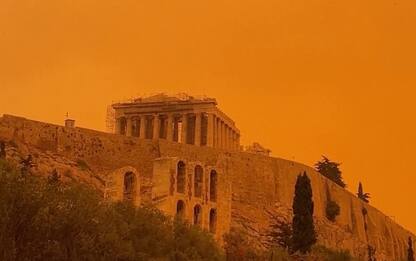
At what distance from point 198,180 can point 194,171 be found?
82 centimetres

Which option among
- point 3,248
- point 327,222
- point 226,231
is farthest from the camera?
point 327,222

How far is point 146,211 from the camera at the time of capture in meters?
40.5

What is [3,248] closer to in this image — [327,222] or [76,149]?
[76,149]

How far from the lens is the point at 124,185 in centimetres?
4706

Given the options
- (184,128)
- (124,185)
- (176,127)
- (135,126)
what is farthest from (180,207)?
(135,126)

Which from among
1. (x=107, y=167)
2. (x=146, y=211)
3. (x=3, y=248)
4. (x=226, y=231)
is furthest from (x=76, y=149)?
(x=3, y=248)

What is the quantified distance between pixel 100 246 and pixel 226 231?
16.9m

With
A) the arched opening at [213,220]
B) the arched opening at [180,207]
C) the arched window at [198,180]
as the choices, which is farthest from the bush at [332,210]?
the arched opening at [180,207]

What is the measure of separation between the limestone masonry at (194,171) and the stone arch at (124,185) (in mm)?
40

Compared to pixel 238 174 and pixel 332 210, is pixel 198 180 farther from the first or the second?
pixel 332 210

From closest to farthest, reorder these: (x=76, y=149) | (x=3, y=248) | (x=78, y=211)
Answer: (x=3, y=248), (x=78, y=211), (x=76, y=149)

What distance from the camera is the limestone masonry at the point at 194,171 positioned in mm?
48531

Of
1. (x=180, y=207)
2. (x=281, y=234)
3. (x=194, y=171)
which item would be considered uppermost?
(x=194, y=171)

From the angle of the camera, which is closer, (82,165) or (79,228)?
(79,228)
